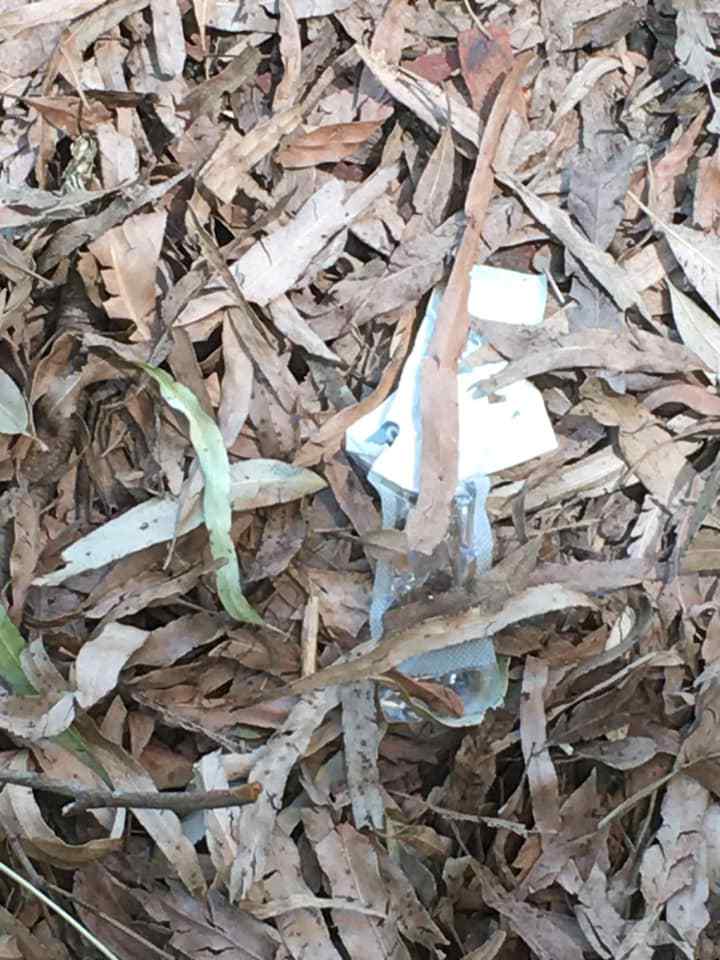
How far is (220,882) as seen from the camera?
1.04 meters

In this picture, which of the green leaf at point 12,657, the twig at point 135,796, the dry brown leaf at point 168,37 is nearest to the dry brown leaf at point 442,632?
the twig at point 135,796

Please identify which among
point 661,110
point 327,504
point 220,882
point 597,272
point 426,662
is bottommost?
point 220,882

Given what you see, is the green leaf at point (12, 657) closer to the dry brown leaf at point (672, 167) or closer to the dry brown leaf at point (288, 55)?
the dry brown leaf at point (288, 55)

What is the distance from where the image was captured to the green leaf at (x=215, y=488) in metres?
1.05

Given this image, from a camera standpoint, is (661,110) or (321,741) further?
(661,110)

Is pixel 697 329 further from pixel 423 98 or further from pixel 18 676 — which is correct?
pixel 18 676

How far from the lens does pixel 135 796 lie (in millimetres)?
984

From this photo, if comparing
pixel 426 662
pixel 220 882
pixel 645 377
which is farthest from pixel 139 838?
pixel 645 377

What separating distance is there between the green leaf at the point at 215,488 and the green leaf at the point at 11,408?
0.12 metres

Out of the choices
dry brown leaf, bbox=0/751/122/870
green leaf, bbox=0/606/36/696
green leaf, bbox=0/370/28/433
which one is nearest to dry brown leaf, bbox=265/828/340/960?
dry brown leaf, bbox=0/751/122/870

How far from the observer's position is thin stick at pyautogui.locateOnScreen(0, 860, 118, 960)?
3.38 ft

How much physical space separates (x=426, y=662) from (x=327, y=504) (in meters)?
0.17

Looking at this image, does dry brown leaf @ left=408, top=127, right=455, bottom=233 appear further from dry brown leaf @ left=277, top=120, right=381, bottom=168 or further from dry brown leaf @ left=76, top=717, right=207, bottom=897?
dry brown leaf @ left=76, top=717, right=207, bottom=897

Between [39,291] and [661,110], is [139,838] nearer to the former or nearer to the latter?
[39,291]
